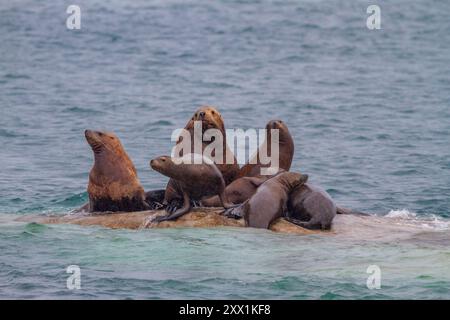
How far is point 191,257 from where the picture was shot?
15406 millimetres

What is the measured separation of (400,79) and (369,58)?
10.1 ft

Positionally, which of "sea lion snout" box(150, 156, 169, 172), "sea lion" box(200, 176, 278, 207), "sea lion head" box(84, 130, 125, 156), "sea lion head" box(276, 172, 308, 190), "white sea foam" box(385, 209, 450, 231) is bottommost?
"white sea foam" box(385, 209, 450, 231)

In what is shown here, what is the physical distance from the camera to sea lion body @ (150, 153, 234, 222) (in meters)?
16.8

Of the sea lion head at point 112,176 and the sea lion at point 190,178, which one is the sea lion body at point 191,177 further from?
the sea lion head at point 112,176

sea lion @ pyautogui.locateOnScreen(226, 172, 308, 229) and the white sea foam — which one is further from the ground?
sea lion @ pyautogui.locateOnScreen(226, 172, 308, 229)

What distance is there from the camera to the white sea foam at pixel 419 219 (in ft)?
58.3

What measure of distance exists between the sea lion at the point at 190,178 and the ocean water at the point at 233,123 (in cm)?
54

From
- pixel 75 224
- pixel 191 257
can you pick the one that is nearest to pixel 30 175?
pixel 75 224

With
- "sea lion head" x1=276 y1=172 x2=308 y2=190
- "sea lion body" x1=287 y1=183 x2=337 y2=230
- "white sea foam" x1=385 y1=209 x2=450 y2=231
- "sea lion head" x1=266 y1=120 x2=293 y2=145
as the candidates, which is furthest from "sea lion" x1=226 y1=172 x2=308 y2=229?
"white sea foam" x1=385 y1=209 x2=450 y2=231

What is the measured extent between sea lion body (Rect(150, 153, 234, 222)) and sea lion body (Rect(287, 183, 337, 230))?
0.78 m

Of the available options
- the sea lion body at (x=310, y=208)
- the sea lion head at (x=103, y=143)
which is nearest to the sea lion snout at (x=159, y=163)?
the sea lion head at (x=103, y=143)

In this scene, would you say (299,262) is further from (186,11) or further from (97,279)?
(186,11)

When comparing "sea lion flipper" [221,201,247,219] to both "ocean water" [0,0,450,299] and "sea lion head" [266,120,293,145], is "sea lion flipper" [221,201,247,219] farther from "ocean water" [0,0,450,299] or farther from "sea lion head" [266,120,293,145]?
"sea lion head" [266,120,293,145]

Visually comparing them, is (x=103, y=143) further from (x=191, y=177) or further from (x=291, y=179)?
(x=291, y=179)
